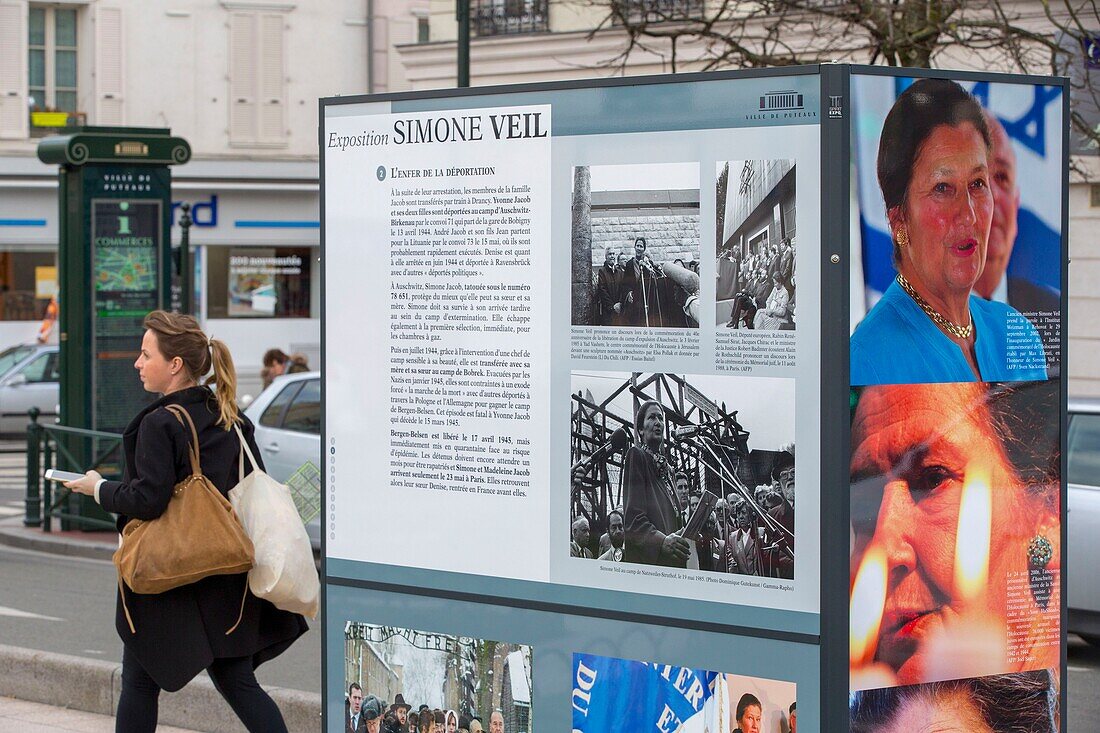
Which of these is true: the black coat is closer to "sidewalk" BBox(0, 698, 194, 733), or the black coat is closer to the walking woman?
the walking woman

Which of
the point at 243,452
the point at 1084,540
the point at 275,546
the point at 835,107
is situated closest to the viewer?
the point at 835,107

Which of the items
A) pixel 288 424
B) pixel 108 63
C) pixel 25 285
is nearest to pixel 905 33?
pixel 288 424

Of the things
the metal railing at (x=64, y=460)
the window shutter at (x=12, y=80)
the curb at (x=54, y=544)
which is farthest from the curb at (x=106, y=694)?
the window shutter at (x=12, y=80)

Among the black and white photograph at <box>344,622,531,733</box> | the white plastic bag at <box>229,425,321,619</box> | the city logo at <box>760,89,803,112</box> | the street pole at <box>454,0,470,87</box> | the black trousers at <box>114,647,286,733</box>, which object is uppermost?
the street pole at <box>454,0,470,87</box>

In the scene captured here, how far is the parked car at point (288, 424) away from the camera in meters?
11.1

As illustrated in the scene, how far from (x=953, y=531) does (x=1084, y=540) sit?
4913 millimetres

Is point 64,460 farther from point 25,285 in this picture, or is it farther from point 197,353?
point 25,285

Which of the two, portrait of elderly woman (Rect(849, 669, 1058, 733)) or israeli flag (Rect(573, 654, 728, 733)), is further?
israeli flag (Rect(573, 654, 728, 733))

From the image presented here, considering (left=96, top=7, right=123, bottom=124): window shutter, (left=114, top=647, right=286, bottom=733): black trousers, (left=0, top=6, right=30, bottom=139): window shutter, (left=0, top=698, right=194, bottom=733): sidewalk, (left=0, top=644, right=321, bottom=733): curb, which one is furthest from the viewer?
(left=96, top=7, right=123, bottom=124): window shutter

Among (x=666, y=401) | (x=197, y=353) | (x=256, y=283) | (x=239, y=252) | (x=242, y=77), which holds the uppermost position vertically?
(x=242, y=77)

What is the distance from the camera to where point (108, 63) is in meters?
28.6

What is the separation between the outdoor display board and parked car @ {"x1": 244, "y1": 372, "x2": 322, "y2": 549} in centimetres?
692

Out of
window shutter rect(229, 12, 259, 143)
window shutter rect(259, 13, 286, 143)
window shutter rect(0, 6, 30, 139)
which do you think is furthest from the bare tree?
window shutter rect(0, 6, 30, 139)

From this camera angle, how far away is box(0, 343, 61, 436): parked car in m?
21.9
